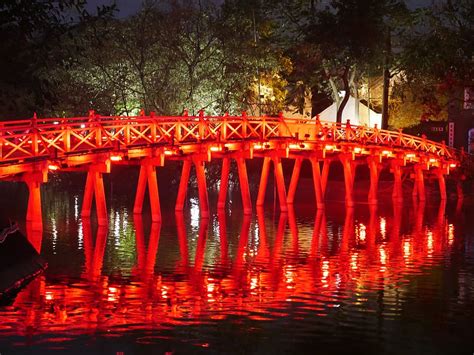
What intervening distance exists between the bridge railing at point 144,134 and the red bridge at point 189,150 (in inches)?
1.5

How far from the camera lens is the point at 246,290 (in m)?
22.5

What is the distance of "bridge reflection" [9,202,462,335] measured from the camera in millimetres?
19234

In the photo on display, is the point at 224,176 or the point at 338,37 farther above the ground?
the point at 338,37

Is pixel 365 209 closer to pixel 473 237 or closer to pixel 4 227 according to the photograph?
pixel 473 237

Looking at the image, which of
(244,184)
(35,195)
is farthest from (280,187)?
(35,195)

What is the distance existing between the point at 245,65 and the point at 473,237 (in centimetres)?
2904

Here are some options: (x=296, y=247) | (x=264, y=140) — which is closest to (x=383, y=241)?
(x=296, y=247)

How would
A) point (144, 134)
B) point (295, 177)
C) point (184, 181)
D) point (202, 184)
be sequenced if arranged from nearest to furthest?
point (144, 134) → point (202, 184) → point (184, 181) → point (295, 177)

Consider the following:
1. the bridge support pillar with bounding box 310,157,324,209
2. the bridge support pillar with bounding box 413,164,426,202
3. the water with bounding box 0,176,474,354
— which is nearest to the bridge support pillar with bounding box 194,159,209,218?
the water with bounding box 0,176,474,354

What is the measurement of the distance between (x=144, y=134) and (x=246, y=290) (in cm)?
1590

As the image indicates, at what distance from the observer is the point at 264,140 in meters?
43.2

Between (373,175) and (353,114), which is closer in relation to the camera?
(373,175)

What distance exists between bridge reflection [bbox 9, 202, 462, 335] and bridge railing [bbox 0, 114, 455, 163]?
340cm

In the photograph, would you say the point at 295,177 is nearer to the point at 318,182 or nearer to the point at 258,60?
the point at 318,182
